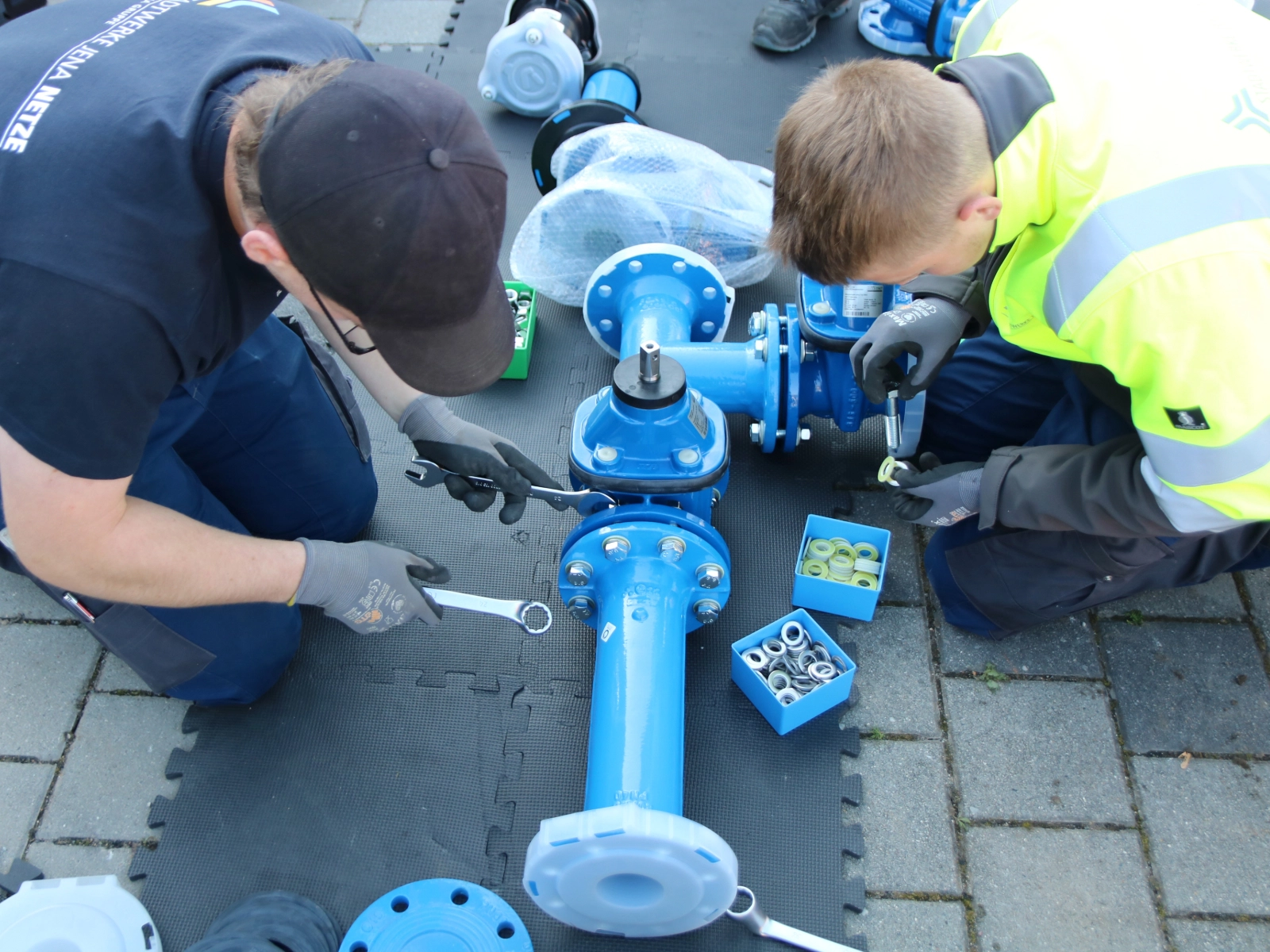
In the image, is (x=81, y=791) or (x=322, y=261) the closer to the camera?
(x=322, y=261)

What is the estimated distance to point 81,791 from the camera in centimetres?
237

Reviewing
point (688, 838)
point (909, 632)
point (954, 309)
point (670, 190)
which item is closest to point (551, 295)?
point (670, 190)

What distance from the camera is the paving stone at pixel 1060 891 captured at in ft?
6.94

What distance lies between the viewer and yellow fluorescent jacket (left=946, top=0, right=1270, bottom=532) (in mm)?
1626

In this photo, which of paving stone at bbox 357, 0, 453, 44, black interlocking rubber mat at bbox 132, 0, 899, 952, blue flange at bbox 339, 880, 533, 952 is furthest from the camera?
paving stone at bbox 357, 0, 453, 44

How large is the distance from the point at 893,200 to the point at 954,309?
92cm

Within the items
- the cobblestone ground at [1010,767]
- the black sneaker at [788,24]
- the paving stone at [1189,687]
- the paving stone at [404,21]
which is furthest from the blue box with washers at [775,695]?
the paving stone at [404,21]

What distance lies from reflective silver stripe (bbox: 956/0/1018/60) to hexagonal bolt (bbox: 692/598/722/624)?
1528mm

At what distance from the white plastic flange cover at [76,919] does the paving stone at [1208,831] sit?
2.42 m

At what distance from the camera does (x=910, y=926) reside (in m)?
2.14

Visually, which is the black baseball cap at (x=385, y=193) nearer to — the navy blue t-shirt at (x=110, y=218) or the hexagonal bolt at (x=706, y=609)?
the navy blue t-shirt at (x=110, y=218)

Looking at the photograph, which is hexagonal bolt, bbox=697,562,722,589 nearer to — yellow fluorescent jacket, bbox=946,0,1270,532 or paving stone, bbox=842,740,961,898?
paving stone, bbox=842,740,961,898

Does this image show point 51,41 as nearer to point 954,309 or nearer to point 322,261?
point 322,261

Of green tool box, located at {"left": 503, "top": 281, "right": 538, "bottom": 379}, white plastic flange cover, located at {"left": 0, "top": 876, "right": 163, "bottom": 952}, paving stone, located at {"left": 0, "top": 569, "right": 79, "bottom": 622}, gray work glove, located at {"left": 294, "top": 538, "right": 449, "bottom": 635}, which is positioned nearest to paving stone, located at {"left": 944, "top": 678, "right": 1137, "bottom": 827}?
gray work glove, located at {"left": 294, "top": 538, "right": 449, "bottom": 635}
